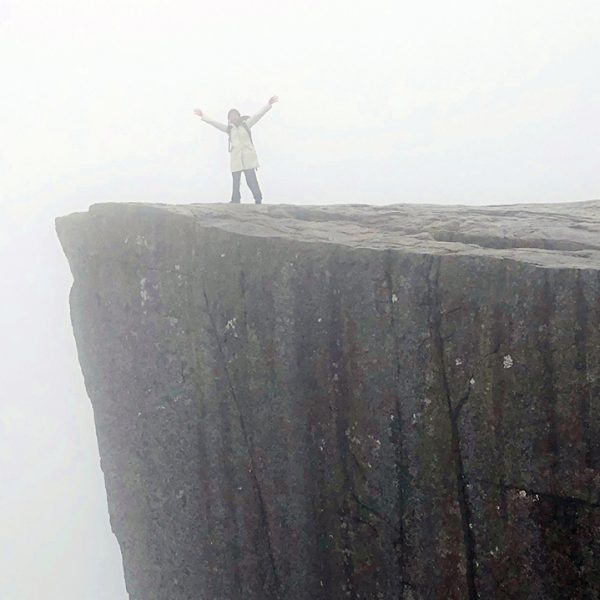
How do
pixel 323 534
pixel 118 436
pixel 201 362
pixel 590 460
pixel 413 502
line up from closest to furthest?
pixel 590 460, pixel 413 502, pixel 323 534, pixel 201 362, pixel 118 436

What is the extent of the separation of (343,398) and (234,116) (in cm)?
565

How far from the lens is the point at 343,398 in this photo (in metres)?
7.34

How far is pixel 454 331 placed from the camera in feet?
22.1

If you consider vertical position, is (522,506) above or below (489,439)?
below

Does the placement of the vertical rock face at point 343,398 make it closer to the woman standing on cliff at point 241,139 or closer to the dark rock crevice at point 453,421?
the dark rock crevice at point 453,421

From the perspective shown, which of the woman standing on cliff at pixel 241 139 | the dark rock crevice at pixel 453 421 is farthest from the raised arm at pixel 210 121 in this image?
the dark rock crevice at pixel 453 421

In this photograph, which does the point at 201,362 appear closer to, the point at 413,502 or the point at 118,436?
the point at 118,436

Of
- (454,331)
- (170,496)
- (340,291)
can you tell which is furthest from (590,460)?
(170,496)

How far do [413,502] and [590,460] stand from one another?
6.64 ft

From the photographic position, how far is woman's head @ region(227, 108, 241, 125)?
34.2 feet

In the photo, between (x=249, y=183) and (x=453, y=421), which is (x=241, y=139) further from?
A: (x=453, y=421)

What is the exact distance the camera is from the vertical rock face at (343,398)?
6453 mm

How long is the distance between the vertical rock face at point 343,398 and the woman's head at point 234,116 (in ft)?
6.64

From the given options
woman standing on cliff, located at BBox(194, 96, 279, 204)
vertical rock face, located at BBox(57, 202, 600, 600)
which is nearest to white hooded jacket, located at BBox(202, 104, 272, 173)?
woman standing on cliff, located at BBox(194, 96, 279, 204)
